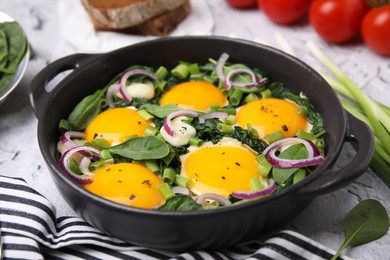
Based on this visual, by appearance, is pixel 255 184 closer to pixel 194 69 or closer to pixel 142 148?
pixel 142 148

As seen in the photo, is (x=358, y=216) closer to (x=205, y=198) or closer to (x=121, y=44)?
(x=205, y=198)

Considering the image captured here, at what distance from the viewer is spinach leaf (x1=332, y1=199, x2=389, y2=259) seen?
2.92 m

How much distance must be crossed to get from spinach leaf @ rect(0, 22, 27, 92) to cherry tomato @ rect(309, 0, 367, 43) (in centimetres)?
219

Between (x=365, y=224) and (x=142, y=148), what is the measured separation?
1156 mm

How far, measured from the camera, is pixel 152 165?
3.12 meters

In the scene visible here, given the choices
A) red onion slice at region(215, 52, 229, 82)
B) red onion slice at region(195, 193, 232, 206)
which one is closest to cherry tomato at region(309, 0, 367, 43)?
red onion slice at region(215, 52, 229, 82)

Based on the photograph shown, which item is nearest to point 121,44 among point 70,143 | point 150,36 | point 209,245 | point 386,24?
point 150,36

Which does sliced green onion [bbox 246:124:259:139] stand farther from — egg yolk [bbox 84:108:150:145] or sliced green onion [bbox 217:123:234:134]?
egg yolk [bbox 84:108:150:145]

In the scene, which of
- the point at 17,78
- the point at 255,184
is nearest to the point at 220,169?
the point at 255,184

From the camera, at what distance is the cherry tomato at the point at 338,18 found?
4.63 m

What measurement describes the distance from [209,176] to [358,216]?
2.43ft

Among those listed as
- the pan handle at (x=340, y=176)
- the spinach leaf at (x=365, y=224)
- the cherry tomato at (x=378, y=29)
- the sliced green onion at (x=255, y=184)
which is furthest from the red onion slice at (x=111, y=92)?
the cherry tomato at (x=378, y=29)

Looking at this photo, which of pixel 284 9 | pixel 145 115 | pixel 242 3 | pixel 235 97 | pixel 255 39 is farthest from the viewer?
pixel 242 3

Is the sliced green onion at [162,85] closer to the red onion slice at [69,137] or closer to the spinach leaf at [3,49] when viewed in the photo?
the red onion slice at [69,137]
